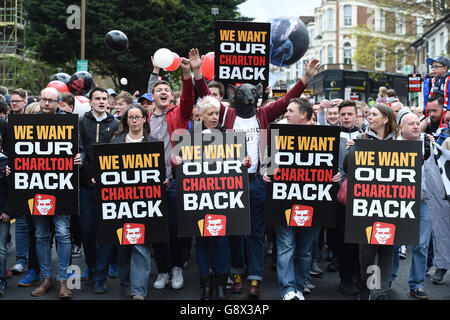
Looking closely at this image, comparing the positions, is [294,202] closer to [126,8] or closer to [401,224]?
[401,224]

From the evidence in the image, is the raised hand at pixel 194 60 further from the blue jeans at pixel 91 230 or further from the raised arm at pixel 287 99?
the blue jeans at pixel 91 230

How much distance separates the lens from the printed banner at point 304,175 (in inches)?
217

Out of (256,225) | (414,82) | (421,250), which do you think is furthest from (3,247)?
(414,82)

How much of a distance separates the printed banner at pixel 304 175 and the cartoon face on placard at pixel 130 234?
4.32 ft

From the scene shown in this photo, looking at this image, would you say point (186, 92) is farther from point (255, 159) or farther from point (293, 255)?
point (293, 255)

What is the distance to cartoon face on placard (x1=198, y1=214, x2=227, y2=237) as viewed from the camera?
5.43 meters

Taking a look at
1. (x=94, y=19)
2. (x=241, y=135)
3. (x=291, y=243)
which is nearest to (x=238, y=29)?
(x=241, y=135)

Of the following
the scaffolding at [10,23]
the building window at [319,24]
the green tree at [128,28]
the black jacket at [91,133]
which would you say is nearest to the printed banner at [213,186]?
the black jacket at [91,133]

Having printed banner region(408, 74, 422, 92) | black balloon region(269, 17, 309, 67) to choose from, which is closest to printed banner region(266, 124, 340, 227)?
black balloon region(269, 17, 309, 67)

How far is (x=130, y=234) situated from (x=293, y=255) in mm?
1749

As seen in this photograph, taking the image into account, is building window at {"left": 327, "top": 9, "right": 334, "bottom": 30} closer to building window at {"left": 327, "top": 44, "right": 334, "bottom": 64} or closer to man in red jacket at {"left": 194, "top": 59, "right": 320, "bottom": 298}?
building window at {"left": 327, "top": 44, "right": 334, "bottom": 64}

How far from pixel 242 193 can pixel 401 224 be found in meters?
1.60

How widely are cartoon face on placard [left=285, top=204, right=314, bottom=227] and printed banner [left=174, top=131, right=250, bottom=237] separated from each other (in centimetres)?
43

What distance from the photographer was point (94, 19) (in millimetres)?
28297
